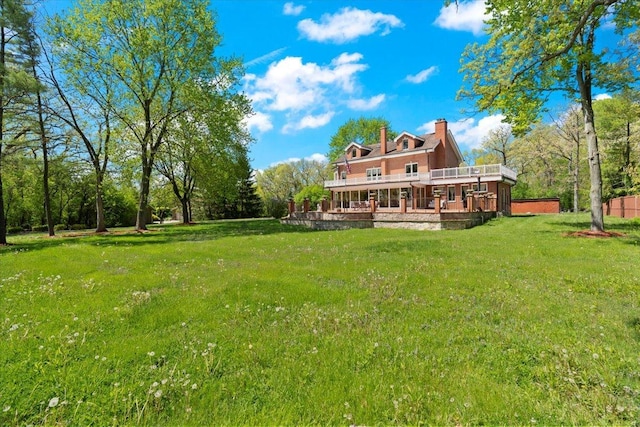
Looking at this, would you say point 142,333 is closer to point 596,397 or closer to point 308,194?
point 596,397

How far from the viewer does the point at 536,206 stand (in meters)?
34.9

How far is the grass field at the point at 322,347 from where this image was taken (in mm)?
2527

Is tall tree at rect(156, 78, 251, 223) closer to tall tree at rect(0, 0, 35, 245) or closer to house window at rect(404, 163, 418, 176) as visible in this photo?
A: tall tree at rect(0, 0, 35, 245)

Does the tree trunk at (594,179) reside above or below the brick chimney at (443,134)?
below

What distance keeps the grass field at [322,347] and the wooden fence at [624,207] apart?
66.7 ft

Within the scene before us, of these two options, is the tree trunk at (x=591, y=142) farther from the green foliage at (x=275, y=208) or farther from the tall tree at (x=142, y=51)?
the green foliage at (x=275, y=208)

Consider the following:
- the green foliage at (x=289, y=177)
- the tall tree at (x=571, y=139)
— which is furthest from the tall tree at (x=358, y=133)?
the tall tree at (x=571, y=139)

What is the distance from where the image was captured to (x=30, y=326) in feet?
13.0

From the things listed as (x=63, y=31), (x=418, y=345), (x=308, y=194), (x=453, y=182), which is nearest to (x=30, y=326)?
(x=418, y=345)

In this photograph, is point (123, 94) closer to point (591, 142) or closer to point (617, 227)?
point (591, 142)

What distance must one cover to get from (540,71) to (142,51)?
21610 mm

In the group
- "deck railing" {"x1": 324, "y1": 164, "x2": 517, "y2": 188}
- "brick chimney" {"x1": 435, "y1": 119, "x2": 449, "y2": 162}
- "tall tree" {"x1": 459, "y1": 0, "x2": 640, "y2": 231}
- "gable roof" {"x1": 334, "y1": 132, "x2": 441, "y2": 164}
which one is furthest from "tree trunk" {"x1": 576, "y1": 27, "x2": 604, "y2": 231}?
"brick chimney" {"x1": 435, "y1": 119, "x2": 449, "y2": 162}

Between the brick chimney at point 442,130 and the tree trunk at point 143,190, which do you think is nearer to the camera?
the tree trunk at point 143,190

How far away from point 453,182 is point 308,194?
23693 millimetres
